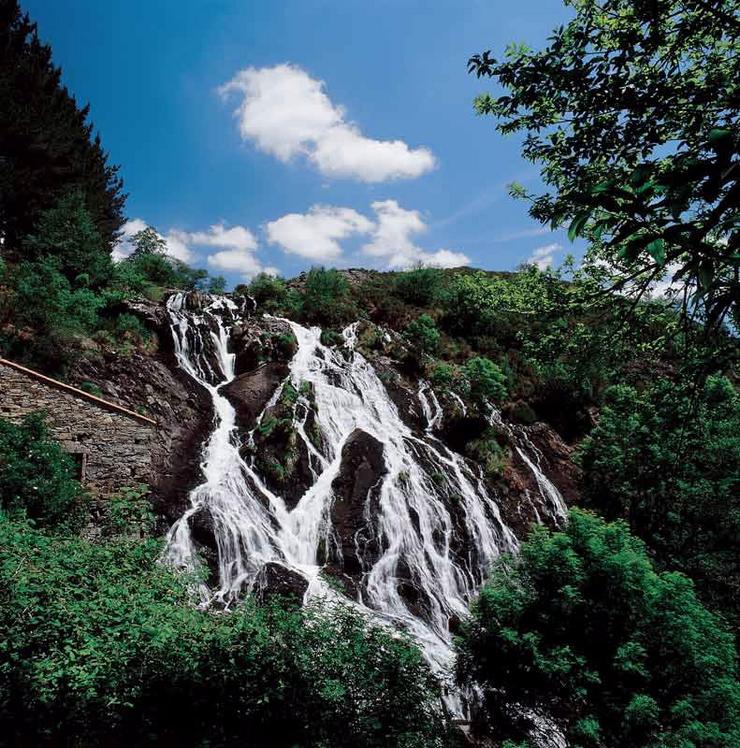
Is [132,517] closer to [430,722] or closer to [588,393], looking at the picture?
[430,722]

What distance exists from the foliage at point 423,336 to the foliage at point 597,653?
16.4 m

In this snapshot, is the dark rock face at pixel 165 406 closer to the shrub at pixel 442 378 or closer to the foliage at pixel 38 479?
the foliage at pixel 38 479

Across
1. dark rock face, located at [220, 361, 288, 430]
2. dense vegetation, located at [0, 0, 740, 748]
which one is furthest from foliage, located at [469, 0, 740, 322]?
dark rock face, located at [220, 361, 288, 430]

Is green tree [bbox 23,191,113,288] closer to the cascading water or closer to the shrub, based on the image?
the cascading water

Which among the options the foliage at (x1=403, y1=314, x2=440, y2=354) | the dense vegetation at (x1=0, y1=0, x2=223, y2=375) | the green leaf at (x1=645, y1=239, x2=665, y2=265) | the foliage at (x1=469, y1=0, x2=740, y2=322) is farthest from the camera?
the foliage at (x1=403, y1=314, x2=440, y2=354)

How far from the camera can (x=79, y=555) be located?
5.78 meters

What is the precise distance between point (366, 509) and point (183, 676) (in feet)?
22.7

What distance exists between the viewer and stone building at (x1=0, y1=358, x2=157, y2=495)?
353 inches

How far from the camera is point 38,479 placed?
25.8 feet

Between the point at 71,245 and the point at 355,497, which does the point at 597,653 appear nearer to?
the point at 355,497

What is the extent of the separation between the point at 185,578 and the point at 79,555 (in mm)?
1392

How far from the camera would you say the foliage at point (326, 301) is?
73.0 feet

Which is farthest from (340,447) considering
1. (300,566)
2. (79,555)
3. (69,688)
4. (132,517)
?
(69,688)

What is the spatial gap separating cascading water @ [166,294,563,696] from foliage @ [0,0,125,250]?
9.13 m
